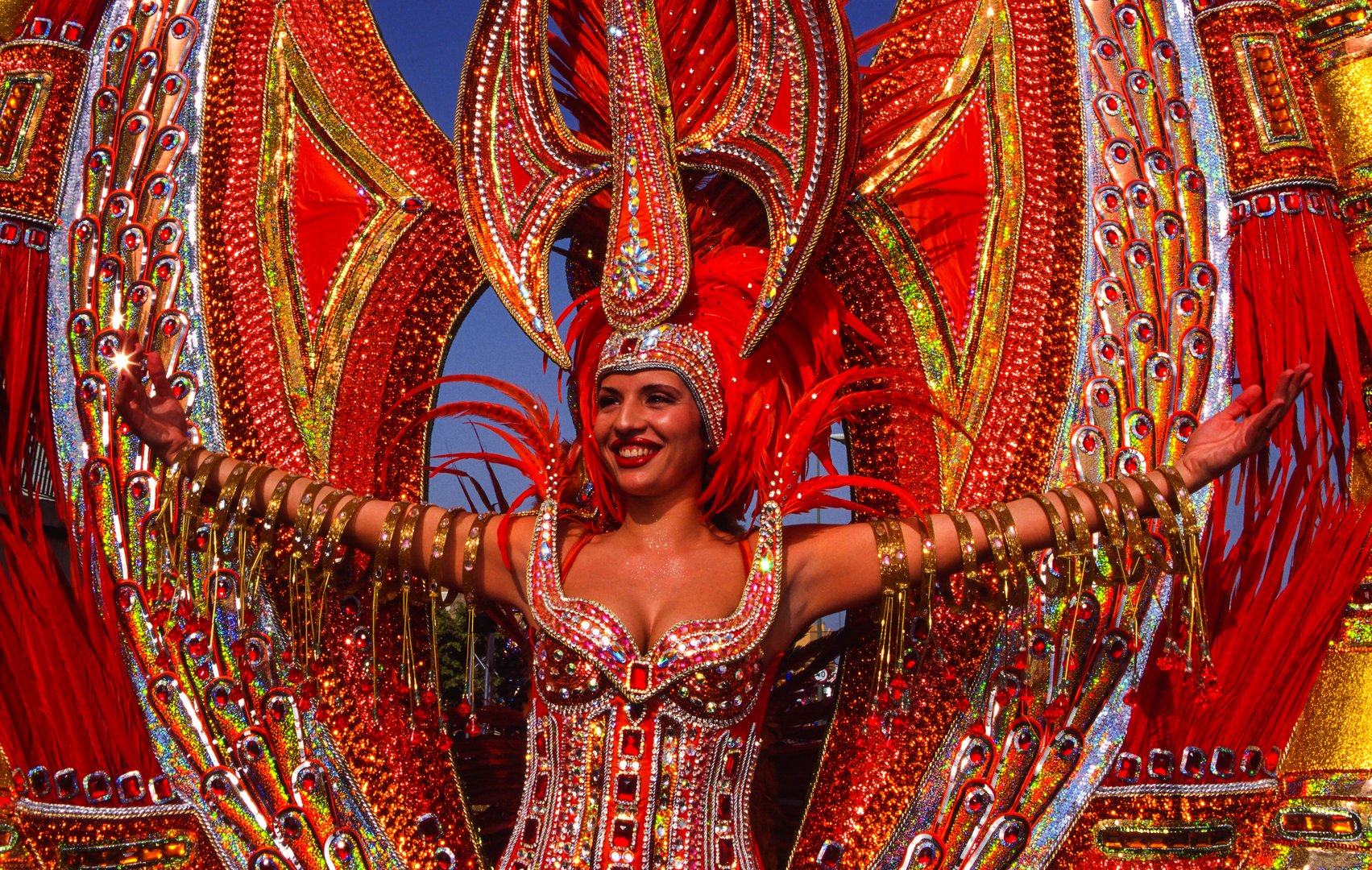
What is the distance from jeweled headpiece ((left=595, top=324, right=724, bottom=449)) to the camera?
2566 millimetres

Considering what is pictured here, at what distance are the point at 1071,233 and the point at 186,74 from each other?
213cm

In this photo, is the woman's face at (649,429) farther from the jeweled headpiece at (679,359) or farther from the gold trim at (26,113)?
the gold trim at (26,113)

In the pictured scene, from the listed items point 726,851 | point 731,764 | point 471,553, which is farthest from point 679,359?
point 726,851

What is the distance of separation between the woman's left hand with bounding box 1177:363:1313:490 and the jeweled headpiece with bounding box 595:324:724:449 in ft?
2.97

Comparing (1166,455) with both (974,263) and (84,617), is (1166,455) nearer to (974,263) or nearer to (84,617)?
(974,263)

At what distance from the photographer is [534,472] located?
281 centimetres

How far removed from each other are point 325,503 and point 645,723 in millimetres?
791

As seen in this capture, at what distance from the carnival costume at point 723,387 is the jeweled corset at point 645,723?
0.01 meters

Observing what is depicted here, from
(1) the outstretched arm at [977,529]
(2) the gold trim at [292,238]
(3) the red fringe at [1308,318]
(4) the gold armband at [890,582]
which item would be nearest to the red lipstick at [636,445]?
(1) the outstretched arm at [977,529]

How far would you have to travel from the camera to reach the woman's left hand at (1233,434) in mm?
2340

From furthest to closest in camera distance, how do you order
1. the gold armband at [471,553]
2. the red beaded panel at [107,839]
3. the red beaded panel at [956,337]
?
the red beaded panel at [956,337] < the red beaded panel at [107,839] < the gold armband at [471,553]

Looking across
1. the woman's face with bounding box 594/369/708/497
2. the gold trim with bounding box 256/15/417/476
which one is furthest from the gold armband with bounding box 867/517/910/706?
the gold trim with bounding box 256/15/417/476

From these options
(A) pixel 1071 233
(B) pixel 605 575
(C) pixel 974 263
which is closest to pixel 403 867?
(B) pixel 605 575

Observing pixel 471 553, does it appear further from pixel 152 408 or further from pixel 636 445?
pixel 152 408
